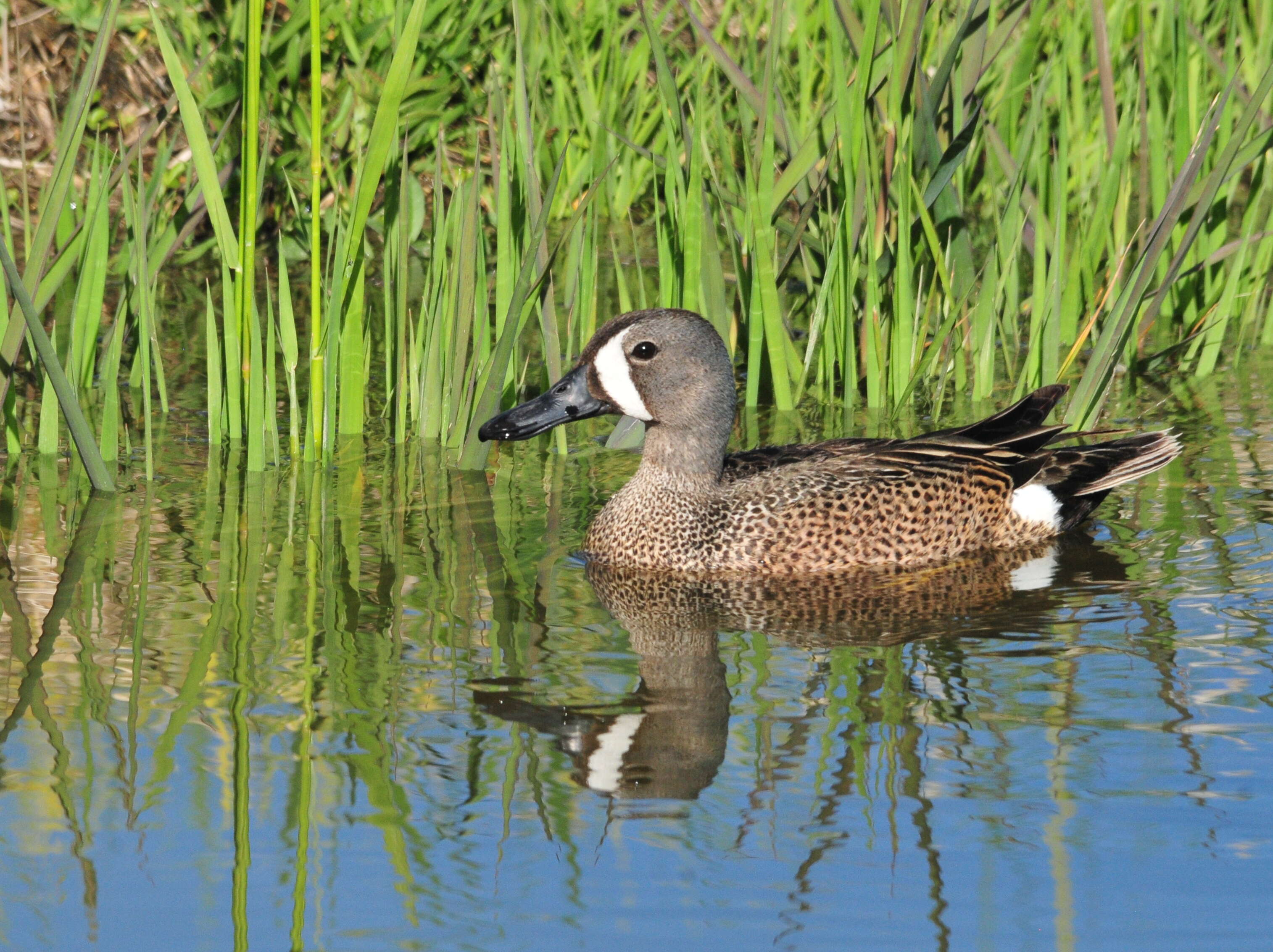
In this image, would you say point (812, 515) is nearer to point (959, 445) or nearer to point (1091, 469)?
point (959, 445)

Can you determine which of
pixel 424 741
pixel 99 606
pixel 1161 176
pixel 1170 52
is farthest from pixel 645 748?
pixel 1170 52

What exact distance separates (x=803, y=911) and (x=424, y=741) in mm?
1024

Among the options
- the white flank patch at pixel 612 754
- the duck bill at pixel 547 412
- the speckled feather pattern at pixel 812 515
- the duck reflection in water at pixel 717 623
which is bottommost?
the white flank patch at pixel 612 754

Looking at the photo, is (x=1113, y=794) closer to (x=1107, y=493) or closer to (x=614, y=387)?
(x=614, y=387)

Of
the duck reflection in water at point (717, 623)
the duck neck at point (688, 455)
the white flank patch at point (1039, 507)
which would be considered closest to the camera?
the duck reflection in water at point (717, 623)

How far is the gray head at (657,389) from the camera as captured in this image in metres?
5.32

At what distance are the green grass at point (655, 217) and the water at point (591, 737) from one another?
67 centimetres

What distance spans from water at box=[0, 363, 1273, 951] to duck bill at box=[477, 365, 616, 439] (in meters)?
0.32

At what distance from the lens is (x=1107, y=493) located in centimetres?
608

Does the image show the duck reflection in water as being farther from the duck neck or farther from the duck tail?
the duck neck

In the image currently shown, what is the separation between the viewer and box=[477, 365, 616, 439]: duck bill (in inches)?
209

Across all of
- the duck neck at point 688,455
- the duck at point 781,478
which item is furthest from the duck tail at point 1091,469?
the duck neck at point 688,455

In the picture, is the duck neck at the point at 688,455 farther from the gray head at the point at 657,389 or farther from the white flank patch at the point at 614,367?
the white flank patch at the point at 614,367

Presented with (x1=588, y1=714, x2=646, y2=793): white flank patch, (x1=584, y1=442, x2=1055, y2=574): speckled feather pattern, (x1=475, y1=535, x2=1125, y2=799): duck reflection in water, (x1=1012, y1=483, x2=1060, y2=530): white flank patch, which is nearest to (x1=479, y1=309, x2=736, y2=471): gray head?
(x1=584, y1=442, x2=1055, y2=574): speckled feather pattern
